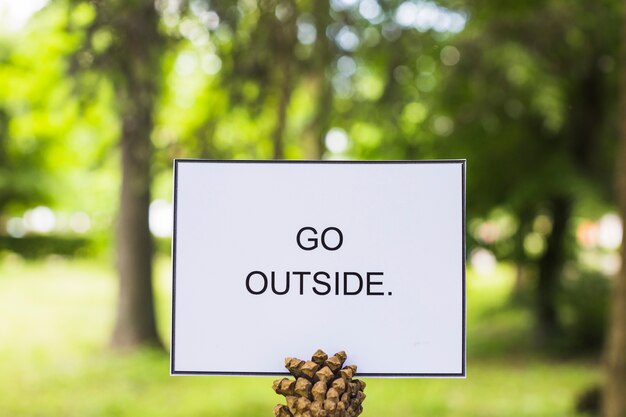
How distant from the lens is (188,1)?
5625 mm

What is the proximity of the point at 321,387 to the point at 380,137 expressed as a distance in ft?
23.0

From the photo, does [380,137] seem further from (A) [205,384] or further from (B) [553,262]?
(A) [205,384]

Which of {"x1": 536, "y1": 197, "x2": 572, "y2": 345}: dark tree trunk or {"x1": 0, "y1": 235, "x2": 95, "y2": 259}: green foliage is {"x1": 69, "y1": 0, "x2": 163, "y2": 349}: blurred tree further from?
{"x1": 0, "y1": 235, "x2": 95, "y2": 259}: green foliage

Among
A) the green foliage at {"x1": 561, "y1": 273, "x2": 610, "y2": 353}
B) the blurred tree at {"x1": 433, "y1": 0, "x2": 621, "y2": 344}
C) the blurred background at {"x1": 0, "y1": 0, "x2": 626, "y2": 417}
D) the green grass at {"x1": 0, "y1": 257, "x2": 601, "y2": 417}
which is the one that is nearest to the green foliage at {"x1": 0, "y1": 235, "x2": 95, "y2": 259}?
the blurred background at {"x1": 0, "y1": 0, "x2": 626, "y2": 417}

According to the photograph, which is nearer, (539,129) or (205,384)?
(205,384)

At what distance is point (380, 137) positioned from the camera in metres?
8.25

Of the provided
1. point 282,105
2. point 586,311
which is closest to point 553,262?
point 586,311

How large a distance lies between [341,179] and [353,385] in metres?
0.32

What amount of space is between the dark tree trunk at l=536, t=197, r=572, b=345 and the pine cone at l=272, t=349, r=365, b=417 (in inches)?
320

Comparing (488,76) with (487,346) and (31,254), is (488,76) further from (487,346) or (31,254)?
(31,254)

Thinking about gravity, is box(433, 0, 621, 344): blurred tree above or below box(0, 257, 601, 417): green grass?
above

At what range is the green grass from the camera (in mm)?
6586

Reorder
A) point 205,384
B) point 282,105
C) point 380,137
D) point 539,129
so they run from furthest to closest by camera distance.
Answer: point 539,129 < point 380,137 < point 205,384 < point 282,105

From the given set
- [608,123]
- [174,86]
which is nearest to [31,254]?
[174,86]
